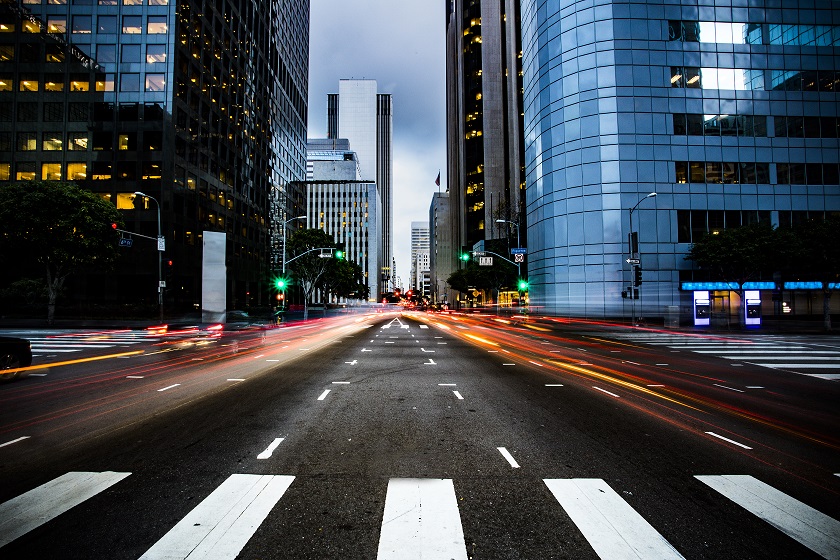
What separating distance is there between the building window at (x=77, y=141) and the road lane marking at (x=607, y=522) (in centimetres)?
6104

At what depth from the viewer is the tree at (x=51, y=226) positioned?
3073 centimetres

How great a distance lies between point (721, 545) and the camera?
131 inches

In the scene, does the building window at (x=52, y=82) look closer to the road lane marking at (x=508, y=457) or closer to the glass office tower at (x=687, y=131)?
the glass office tower at (x=687, y=131)

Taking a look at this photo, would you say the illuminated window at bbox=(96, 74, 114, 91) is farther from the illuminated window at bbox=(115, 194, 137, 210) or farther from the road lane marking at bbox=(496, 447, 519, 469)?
the road lane marking at bbox=(496, 447, 519, 469)

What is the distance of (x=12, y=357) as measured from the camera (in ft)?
34.7

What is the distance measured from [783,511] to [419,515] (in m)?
3.61

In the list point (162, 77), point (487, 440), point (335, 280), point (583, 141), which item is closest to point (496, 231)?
point (335, 280)

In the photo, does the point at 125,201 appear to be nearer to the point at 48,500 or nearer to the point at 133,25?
the point at 133,25

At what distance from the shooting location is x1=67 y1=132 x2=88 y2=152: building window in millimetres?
46156

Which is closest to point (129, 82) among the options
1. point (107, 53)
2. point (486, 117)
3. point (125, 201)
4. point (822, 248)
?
point (107, 53)

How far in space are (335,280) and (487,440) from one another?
71278mm

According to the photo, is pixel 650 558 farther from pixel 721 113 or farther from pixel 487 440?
pixel 721 113

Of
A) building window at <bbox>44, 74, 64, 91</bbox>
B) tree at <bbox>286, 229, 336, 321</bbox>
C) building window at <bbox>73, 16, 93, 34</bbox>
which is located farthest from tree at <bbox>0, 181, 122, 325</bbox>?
building window at <bbox>73, 16, 93, 34</bbox>

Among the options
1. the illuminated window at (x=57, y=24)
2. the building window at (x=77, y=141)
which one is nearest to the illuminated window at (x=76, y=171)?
the building window at (x=77, y=141)
